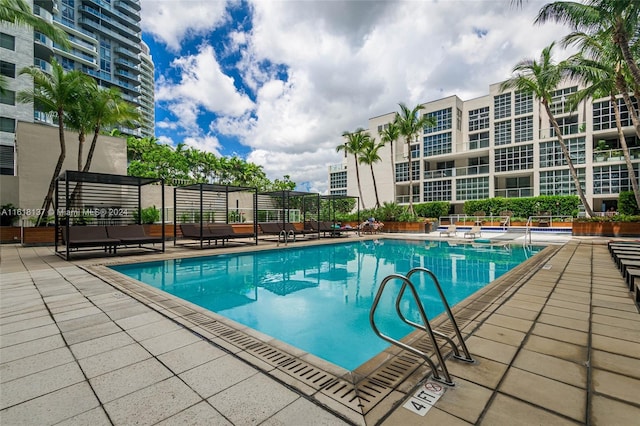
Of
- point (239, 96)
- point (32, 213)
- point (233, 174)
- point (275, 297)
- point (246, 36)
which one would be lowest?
point (275, 297)

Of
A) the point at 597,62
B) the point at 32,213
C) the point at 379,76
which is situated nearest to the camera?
the point at 597,62

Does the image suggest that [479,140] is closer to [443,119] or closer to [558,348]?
[443,119]

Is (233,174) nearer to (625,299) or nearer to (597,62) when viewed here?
(597,62)

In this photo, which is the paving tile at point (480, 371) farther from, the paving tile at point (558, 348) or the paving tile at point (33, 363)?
the paving tile at point (33, 363)

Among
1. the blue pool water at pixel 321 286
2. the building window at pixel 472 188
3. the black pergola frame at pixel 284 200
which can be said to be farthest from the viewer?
the building window at pixel 472 188

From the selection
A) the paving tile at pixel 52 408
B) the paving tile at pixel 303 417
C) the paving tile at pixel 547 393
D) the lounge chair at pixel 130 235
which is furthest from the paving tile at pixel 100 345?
the lounge chair at pixel 130 235

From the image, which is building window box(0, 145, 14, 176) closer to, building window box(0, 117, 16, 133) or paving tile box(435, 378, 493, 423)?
building window box(0, 117, 16, 133)

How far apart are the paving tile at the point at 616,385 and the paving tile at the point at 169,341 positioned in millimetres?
3275

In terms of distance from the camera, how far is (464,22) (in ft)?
37.1

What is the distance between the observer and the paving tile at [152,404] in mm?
1729

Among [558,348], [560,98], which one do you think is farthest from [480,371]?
[560,98]

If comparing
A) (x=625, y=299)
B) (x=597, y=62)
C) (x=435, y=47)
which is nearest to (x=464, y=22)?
(x=435, y=47)

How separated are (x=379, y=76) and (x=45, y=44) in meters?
37.6

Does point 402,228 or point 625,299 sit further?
point 402,228
